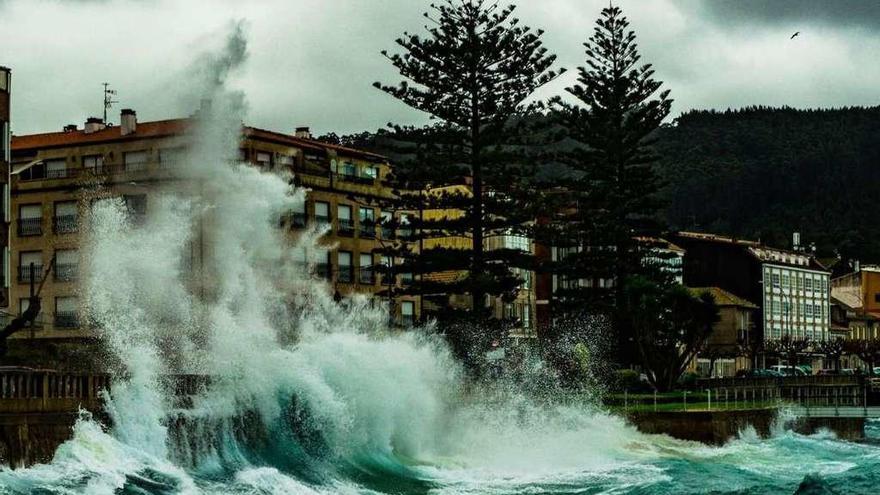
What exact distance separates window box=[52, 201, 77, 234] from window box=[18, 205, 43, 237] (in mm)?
806

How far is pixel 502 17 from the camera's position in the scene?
5925cm

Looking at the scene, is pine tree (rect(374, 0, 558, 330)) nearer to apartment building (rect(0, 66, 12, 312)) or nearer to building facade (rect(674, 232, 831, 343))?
apartment building (rect(0, 66, 12, 312))

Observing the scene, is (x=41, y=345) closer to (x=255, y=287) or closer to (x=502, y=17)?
(x=255, y=287)

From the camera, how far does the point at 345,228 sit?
250ft

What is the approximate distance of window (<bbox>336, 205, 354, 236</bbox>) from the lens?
76062 millimetres

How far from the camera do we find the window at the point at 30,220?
68938 mm

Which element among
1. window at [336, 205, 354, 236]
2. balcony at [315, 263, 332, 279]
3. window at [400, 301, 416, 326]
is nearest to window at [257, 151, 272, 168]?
balcony at [315, 263, 332, 279]

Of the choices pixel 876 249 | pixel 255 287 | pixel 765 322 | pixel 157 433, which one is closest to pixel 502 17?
pixel 255 287

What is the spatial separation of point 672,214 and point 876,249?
25.0 meters

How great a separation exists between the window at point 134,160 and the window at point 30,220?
846cm

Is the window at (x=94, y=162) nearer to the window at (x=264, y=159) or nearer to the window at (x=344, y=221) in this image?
the window at (x=264, y=159)

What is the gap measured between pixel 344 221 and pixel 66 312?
53.8 feet

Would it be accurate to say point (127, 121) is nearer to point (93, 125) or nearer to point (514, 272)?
point (93, 125)

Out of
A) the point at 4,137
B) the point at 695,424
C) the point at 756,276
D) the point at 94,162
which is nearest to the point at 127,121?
the point at 94,162
